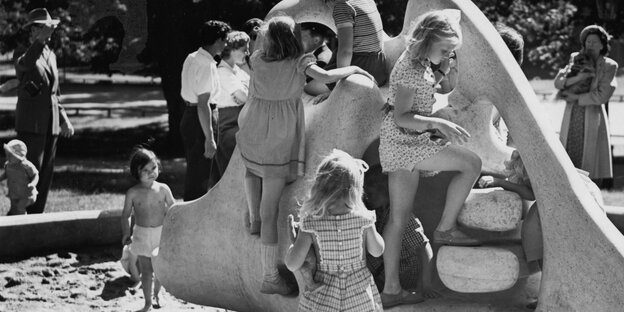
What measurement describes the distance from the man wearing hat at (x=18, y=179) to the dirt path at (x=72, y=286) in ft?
3.72

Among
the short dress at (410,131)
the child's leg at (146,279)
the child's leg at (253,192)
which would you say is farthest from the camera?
the child's leg at (146,279)

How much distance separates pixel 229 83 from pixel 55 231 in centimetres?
182

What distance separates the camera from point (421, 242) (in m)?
6.30

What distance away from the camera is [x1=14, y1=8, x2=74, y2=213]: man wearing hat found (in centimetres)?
1054

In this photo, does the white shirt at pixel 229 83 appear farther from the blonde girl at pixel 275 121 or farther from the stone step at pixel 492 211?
the stone step at pixel 492 211

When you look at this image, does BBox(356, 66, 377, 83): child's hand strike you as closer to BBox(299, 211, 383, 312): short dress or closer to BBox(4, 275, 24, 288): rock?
BBox(299, 211, 383, 312): short dress

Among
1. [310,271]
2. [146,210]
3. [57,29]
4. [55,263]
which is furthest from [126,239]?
[57,29]

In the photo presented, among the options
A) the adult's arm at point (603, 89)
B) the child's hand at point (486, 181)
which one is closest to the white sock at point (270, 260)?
the child's hand at point (486, 181)

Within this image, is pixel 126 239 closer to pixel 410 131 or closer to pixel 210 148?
pixel 210 148

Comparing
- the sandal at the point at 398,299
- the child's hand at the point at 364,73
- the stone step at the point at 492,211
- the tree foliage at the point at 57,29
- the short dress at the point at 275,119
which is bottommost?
the tree foliage at the point at 57,29

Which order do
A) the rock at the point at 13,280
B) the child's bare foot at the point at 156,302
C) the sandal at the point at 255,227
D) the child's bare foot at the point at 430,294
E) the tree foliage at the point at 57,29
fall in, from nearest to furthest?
the child's bare foot at the point at 430,294, the sandal at the point at 255,227, the child's bare foot at the point at 156,302, the rock at the point at 13,280, the tree foliage at the point at 57,29

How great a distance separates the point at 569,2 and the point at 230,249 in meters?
20.4

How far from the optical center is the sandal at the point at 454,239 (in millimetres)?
6094

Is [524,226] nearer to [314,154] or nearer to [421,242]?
[421,242]
